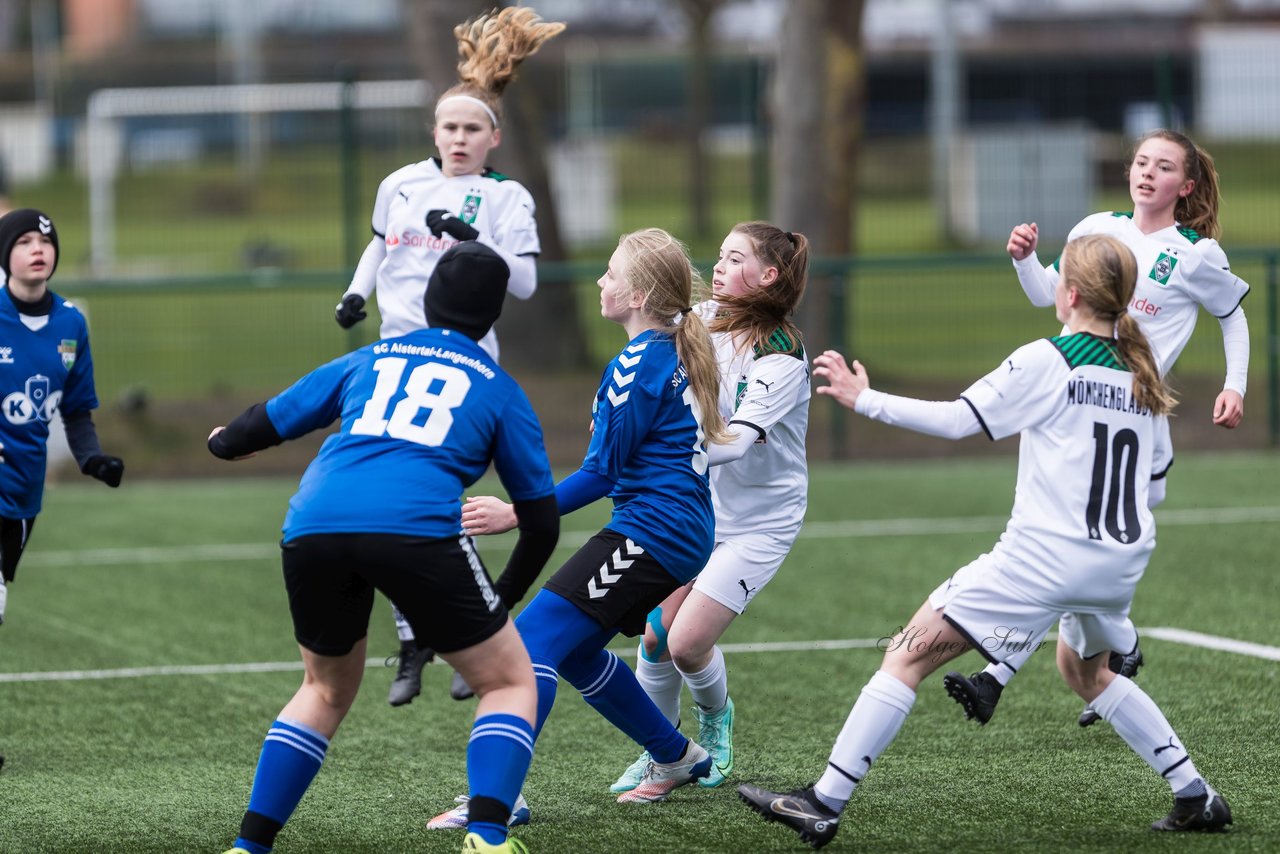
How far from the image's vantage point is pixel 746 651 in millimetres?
7559

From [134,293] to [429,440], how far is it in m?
10.2

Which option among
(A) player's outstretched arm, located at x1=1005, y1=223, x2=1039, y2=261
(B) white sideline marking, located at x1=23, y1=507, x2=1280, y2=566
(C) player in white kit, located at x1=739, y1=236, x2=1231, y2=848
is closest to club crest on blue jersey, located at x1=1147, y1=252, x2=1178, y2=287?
(A) player's outstretched arm, located at x1=1005, y1=223, x2=1039, y2=261

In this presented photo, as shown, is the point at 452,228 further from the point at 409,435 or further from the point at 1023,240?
the point at 1023,240

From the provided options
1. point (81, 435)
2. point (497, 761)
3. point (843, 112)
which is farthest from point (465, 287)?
point (843, 112)

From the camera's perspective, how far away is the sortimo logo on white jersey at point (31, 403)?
577cm

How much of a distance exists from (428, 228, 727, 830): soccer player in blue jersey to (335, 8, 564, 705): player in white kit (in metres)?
1.74

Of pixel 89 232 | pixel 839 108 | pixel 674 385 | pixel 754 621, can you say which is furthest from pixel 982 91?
pixel 674 385

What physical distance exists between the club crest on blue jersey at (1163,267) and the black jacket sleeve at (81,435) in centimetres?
366

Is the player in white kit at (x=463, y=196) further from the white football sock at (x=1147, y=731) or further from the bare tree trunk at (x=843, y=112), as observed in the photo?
the bare tree trunk at (x=843, y=112)

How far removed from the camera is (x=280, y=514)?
39.1 ft

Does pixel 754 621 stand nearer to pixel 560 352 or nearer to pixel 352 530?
pixel 352 530

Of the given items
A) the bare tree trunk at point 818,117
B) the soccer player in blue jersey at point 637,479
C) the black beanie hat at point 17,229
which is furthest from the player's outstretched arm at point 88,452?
the bare tree trunk at point 818,117

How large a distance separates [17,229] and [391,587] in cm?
237

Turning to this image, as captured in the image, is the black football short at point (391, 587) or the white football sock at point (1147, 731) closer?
the black football short at point (391, 587)
